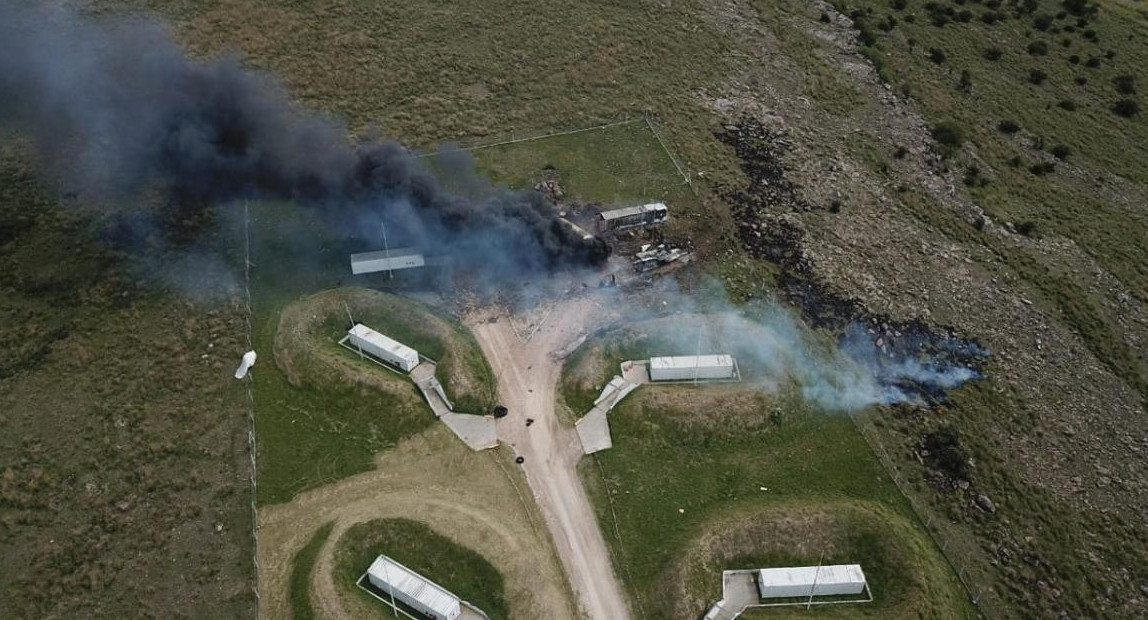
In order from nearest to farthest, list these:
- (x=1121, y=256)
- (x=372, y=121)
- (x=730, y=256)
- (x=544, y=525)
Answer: (x=544, y=525) < (x=730, y=256) < (x=1121, y=256) < (x=372, y=121)

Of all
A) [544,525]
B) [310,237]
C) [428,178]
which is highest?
[428,178]

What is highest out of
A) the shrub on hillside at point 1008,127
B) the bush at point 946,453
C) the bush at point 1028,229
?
the shrub on hillside at point 1008,127

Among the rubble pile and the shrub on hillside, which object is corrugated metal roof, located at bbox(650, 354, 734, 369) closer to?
the rubble pile

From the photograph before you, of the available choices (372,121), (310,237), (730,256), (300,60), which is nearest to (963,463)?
(730,256)

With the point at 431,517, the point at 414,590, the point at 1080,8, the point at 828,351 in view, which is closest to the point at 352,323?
the point at 431,517

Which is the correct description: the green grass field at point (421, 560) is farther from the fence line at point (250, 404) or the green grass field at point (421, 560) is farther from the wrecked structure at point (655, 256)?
the wrecked structure at point (655, 256)

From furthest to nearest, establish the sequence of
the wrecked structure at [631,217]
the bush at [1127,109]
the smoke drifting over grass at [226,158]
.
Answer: the bush at [1127,109]
the wrecked structure at [631,217]
the smoke drifting over grass at [226,158]

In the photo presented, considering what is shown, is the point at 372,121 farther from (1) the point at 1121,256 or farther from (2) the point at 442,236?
(1) the point at 1121,256

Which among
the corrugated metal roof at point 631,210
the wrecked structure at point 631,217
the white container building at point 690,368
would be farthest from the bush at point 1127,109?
the white container building at point 690,368
